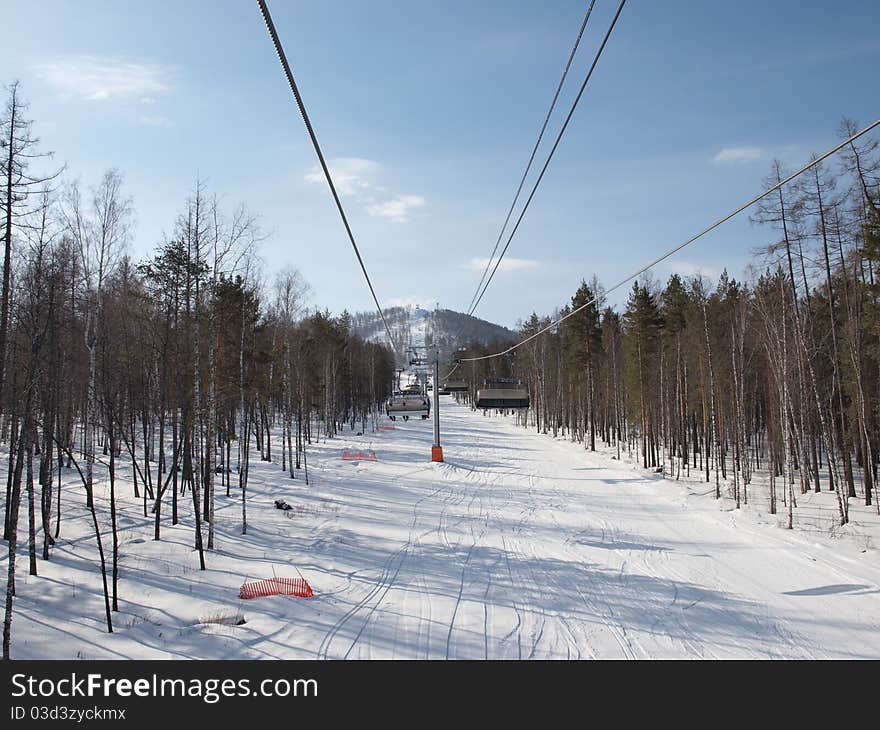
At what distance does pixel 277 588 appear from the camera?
11.5 m

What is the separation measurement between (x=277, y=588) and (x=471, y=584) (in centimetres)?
407

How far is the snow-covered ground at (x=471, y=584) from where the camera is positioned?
895cm

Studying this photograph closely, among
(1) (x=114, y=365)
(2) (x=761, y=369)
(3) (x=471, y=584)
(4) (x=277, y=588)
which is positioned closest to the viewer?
(4) (x=277, y=588)

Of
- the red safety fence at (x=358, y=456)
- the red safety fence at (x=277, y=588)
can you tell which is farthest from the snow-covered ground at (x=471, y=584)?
the red safety fence at (x=358, y=456)

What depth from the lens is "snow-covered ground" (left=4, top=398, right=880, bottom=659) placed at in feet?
29.3

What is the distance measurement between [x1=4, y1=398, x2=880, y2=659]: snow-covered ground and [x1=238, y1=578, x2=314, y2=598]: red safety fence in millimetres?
313

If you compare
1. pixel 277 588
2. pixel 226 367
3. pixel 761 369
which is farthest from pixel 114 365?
pixel 761 369

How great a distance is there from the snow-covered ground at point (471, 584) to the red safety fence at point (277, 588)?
1.03 ft

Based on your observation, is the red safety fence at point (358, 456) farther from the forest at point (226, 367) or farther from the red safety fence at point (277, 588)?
the red safety fence at point (277, 588)

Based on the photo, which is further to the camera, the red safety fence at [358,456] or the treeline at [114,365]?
the red safety fence at [358,456]

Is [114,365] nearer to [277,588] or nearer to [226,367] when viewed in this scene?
[226,367]

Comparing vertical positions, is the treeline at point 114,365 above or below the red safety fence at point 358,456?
above
